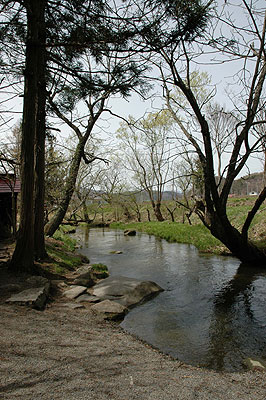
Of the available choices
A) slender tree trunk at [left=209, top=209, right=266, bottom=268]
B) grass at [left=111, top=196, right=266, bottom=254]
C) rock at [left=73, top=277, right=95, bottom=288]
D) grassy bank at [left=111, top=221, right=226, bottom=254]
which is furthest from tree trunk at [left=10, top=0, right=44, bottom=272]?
grassy bank at [left=111, top=221, right=226, bottom=254]

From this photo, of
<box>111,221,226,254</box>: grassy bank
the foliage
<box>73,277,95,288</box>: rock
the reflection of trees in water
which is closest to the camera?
the reflection of trees in water

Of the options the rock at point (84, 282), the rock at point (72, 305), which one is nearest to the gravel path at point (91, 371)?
the rock at point (72, 305)

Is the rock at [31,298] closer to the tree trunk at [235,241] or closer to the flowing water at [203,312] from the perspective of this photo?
the flowing water at [203,312]

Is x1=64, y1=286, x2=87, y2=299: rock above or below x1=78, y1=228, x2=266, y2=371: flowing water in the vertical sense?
above

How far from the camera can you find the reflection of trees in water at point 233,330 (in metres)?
3.76

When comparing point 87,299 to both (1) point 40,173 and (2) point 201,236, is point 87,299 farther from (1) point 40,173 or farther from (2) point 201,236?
(2) point 201,236

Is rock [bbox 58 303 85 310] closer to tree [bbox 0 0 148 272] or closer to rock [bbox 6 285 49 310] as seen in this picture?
rock [bbox 6 285 49 310]

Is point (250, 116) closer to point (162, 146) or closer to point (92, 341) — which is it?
point (92, 341)

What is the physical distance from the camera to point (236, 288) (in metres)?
7.02

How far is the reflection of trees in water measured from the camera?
3756mm

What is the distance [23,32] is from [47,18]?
0.74 meters

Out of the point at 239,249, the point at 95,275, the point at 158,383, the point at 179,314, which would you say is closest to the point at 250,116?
the point at 239,249

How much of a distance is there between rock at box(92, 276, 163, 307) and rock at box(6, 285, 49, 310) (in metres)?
1.46

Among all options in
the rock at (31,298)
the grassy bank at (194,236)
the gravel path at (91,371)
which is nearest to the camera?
the gravel path at (91,371)
